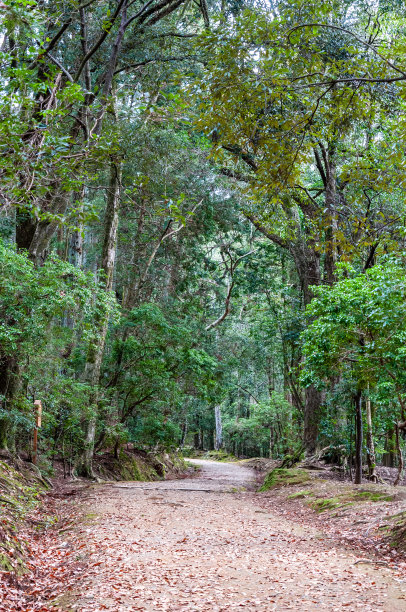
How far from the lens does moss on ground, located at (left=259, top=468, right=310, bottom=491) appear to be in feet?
45.0

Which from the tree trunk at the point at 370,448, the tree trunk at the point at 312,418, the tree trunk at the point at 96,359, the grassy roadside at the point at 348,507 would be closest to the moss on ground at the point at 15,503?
the tree trunk at the point at 96,359

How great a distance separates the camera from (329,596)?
4680 mm

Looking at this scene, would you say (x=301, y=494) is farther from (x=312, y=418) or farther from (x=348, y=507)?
(x=312, y=418)

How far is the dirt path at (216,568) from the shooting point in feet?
14.9

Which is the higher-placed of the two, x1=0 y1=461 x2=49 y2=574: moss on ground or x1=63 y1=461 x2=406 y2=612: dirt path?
x1=0 y1=461 x2=49 y2=574: moss on ground

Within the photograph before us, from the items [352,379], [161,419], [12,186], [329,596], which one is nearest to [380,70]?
[12,186]

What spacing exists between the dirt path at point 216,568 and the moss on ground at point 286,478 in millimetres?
4167

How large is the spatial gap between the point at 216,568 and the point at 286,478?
907 cm

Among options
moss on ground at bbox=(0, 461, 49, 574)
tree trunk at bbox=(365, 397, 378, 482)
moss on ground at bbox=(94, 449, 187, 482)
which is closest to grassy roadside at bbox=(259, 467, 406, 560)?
tree trunk at bbox=(365, 397, 378, 482)

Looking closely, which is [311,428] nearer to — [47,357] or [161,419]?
[161,419]

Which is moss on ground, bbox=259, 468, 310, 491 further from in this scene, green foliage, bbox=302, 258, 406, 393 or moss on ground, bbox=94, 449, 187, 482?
moss on ground, bbox=94, 449, 187, 482

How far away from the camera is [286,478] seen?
561 inches

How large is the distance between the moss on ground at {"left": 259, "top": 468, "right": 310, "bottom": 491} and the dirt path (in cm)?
417

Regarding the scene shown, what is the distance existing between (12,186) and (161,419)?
13.4m
